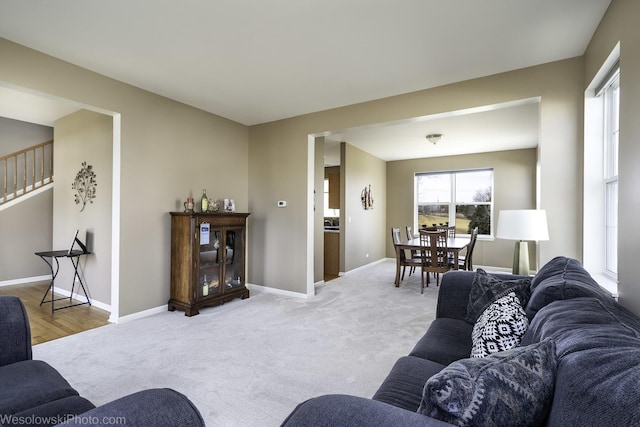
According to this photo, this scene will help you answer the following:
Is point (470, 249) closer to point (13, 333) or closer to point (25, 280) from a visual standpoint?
point (13, 333)

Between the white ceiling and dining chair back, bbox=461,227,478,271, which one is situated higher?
the white ceiling

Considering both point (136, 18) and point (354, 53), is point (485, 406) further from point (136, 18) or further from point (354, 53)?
point (136, 18)

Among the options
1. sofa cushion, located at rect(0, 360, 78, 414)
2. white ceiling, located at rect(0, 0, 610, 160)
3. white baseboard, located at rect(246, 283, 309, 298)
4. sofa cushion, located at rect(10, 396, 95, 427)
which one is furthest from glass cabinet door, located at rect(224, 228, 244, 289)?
sofa cushion, located at rect(10, 396, 95, 427)

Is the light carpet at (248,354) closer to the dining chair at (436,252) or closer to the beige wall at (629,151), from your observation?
the dining chair at (436,252)

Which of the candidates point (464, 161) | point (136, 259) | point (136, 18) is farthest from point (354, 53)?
point (464, 161)

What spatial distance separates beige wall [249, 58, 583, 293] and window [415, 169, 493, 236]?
427 cm

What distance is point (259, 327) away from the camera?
3320mm

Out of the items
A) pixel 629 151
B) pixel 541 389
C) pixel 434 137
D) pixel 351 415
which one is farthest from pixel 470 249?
pixel 351 415

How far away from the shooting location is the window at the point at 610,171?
2414 millimetres

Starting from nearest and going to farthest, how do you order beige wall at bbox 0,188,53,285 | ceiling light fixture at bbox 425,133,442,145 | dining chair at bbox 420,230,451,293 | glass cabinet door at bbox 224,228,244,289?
glass cabinet door at bbox 224,228,244,289
dining chair at bbox 420,230,451,293
beige wall at bbox 0,188,53,285
ceiling light fixture at bbox 425,133,442,145

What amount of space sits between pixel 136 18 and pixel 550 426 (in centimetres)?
317

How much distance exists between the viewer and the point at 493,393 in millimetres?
696

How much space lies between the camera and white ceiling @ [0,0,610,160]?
2.22m

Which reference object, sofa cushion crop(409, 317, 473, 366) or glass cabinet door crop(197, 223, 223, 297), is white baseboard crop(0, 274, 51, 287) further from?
sofa cushion crop(409, 317, 473, 366)
